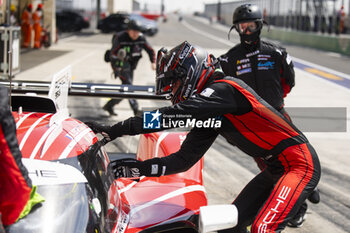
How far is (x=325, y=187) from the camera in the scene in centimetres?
629

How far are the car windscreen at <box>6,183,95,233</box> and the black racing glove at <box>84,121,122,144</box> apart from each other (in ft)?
2.33

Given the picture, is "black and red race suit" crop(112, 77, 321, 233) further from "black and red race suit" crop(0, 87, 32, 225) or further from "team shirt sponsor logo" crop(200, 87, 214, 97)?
"black and red race suit" crop(0, 87, 32, 225)

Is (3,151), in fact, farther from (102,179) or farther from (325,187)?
(325,187)

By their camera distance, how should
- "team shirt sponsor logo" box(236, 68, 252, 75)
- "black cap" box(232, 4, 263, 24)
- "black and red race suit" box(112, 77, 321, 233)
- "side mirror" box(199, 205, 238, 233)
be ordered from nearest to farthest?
"side mirror" box(199, 205, 238, 233)
"black and red race suit" box(112, 77, 321, 233)
"black cap" box(232, 4, 263, 24)
"team shirt sponsor logo" box(236, 68, 252, 75)

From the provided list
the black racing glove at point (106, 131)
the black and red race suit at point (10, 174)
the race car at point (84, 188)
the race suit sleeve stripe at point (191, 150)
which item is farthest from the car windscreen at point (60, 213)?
the race suit sleeve stripe at point (191, 150)

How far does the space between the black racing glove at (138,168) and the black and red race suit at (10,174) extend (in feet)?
3.63

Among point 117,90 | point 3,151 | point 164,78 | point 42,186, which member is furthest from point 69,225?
point 117,90

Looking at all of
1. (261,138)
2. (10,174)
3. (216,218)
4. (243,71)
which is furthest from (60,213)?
(243,71)

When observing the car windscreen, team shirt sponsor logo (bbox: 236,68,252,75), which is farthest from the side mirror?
team shirt sponsor logo (bbox: 236,68,252,75)

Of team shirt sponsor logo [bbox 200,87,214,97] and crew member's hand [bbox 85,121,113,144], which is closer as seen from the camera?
team shirt sponsor logo [bbox 200,87,214,97]

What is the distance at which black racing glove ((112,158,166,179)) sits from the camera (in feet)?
11.3

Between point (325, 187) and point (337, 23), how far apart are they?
96.4 ft

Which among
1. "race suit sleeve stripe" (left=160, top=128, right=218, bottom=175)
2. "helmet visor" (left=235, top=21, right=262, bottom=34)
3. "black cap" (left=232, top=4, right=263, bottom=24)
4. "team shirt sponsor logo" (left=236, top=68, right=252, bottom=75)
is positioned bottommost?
"race suit sleeve stripe" (left=160, top=128, right=218, bottom=175)

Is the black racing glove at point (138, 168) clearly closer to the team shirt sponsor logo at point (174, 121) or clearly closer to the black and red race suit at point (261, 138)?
the black and red race suit at point (261, 138)
